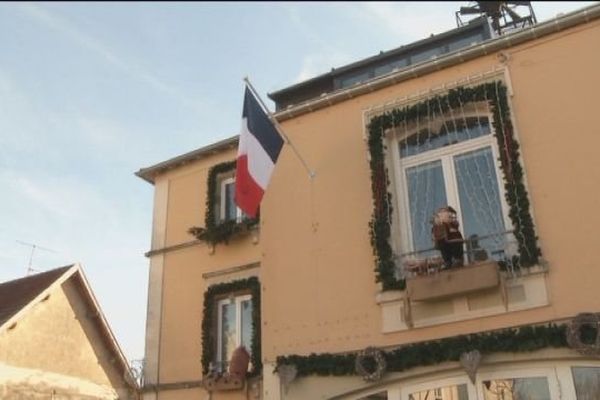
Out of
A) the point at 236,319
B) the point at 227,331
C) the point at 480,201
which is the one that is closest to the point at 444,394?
the point at 480,201

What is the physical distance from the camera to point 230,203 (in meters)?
11.7

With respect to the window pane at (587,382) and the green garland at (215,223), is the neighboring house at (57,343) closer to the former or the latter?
the green garland at (215,223)

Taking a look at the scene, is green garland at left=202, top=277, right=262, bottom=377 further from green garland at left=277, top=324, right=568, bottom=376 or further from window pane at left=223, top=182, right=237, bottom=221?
Answer: window pane at left=223, top=182, right=237, bottom=221

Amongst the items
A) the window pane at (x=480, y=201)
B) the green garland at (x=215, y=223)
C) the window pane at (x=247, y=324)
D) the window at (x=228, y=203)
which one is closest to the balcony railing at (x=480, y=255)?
the window pane at (x=480, y=201)

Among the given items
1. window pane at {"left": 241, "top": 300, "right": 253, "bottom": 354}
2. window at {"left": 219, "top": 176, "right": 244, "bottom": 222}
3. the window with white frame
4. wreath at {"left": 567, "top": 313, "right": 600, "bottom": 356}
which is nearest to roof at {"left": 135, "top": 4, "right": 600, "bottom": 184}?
window at {"left": 219, "top": 176, "right": 244, "bottom": 222}

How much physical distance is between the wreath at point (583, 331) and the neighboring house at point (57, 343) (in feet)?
28.3

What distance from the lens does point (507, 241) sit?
8.24 metres

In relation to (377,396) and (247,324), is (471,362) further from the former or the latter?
(247,324)

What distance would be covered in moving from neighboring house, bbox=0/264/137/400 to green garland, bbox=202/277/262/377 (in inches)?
127

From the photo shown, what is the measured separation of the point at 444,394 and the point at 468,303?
3.77 feet

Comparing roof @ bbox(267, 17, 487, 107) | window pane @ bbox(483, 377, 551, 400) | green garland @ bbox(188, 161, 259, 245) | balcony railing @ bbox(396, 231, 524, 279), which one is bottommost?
window pane @ bbox(483, 377, 551, 400)

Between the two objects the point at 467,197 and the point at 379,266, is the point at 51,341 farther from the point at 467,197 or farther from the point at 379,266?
the point at 467,197

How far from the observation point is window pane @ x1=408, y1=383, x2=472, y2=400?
7928 mm

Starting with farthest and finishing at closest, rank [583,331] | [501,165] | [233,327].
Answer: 1. [233,327]
2. [501,165]
3. [583,331]
